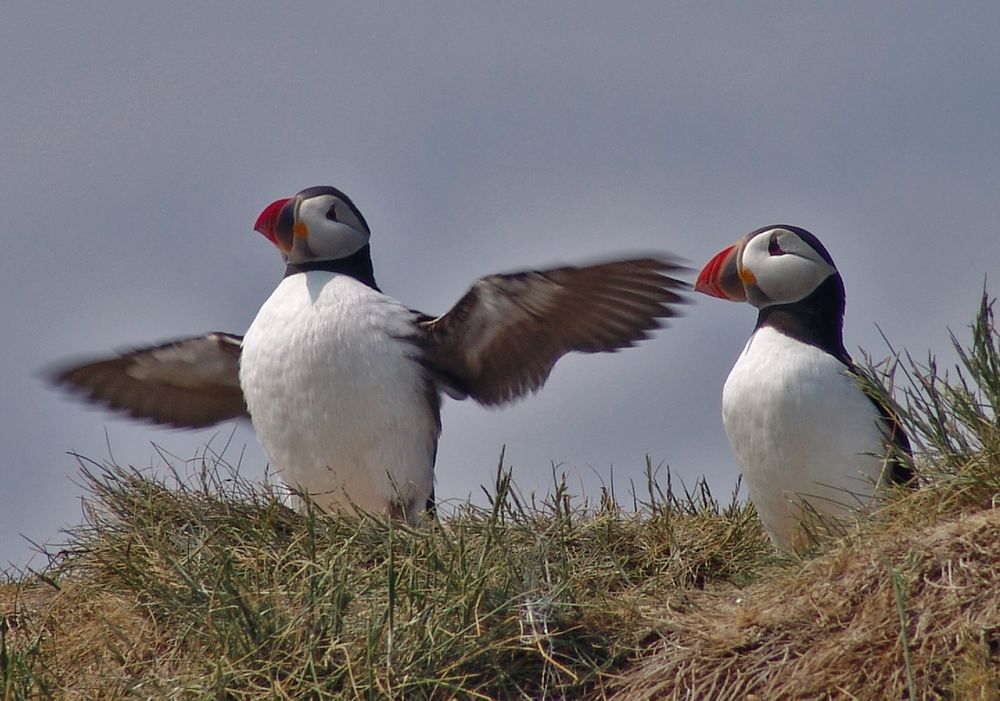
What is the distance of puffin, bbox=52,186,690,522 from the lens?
5203 mm

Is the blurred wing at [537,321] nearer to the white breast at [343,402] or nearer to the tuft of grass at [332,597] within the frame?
the white breast at [343,402]

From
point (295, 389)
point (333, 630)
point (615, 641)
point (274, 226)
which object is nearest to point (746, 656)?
point (615, 641)

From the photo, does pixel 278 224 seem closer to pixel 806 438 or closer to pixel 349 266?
pixel 349 266

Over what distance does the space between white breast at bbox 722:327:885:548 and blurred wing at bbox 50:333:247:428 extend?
2311mm

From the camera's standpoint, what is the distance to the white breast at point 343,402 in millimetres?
5191

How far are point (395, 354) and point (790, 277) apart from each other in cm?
139

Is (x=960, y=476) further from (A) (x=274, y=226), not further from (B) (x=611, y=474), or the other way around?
(A) (x=274, y=226)

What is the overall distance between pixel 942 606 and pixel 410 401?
2.34m

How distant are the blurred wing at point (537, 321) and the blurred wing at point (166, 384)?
105 cm

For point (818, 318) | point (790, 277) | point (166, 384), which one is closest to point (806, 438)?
point (818, 318)

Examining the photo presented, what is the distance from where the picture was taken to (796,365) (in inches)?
181

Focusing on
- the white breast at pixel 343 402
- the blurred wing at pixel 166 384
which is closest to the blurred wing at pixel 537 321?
the white breast at pixel 343 402

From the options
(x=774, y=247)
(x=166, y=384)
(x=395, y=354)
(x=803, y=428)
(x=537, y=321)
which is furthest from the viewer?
(x=166, y=384)

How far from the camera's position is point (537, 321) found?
214 inches
